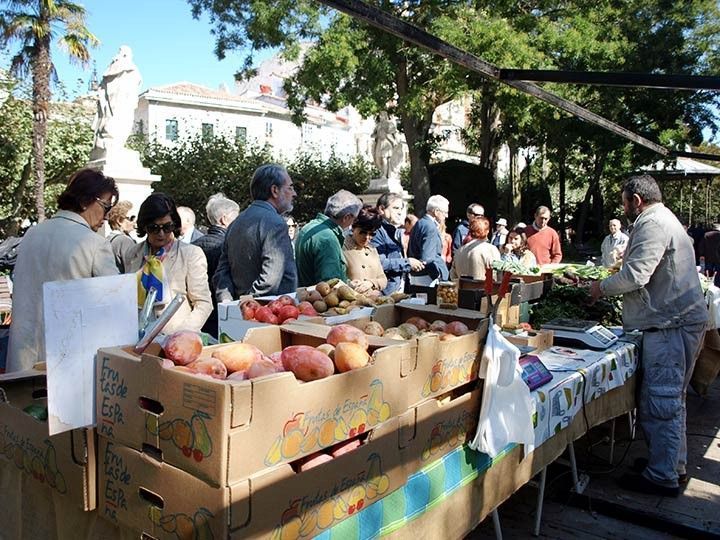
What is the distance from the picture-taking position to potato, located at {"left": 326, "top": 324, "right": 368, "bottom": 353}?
212 cm

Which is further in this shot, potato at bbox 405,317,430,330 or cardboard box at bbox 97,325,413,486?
potato at bbox 405,317,430,330

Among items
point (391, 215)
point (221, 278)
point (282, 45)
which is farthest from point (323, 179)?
point (221, 278)

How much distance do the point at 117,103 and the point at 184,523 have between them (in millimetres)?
8581

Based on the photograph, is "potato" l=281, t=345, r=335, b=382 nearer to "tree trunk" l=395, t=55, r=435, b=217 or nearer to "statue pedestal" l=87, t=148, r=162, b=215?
"statue pedestal" l=87, t=148, r=162, b=215

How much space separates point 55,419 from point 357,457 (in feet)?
2.79

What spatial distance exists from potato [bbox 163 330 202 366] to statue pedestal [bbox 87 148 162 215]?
637 cm

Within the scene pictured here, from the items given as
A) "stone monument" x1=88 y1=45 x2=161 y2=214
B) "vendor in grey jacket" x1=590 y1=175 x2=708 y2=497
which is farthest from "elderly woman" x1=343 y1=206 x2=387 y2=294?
"stone monument" x1=88 y1=45 x2=161 y2=214

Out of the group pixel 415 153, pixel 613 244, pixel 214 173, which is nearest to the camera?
pixel 613 244

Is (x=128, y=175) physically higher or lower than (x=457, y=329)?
higher

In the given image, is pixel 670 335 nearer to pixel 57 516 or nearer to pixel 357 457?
pixel 357 457

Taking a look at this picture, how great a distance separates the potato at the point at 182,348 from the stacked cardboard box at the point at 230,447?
0.36ft

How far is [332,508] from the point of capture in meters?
1.80

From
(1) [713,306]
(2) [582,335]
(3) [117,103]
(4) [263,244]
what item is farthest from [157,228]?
(3) [117,103]

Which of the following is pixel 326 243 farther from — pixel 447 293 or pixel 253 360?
pixel 253 360
